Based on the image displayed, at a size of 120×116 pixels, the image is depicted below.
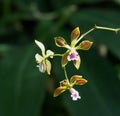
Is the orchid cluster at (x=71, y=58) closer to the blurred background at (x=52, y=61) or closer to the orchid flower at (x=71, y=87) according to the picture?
the orchid flower at (x=71, y=87)

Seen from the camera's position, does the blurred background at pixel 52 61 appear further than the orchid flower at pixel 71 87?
Yes

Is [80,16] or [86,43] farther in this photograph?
[80,16]

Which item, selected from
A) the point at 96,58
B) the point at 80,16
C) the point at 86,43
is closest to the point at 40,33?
the point at 80,16

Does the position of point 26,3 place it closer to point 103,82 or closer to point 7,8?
point 7,8

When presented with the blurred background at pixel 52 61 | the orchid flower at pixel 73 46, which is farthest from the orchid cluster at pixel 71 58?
the blurred background at pixel 52 61

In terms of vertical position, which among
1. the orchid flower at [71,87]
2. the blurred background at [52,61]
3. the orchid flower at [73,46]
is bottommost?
the orchid flower at [71,87]

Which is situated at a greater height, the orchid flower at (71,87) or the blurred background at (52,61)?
the blurred background at (52,61)

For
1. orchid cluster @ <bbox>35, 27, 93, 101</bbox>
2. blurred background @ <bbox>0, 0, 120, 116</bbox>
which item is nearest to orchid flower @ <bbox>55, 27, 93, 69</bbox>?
orchid cluster @ <bbox>35, 27, 93, 101</bbox>

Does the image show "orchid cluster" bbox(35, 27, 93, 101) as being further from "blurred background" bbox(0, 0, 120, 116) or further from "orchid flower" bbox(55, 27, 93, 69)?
"blurred background" bbox(0, 0, 120, 116)
